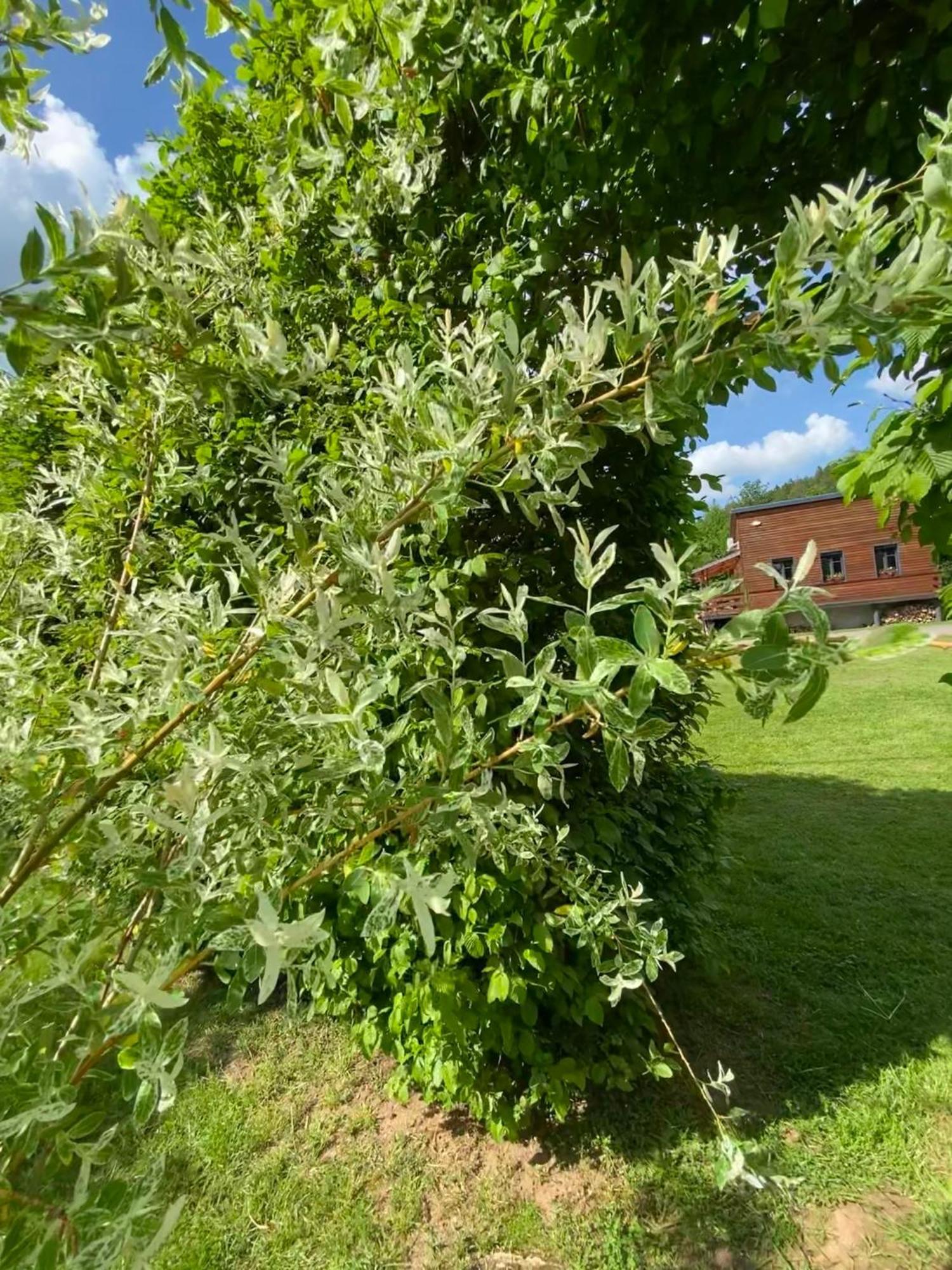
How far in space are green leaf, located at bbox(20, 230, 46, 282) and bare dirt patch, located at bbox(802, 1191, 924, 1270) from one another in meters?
2.84

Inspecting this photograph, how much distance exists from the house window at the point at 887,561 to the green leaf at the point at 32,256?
29.7 metres

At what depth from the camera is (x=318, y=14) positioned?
238 cm

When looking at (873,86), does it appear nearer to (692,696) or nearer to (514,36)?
(514,36)

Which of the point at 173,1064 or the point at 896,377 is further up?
the point at 896,377

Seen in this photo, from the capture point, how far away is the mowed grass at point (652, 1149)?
2068 mm

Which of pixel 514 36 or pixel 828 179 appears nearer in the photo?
pixel 828 179

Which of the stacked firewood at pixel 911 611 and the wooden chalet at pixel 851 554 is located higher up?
the wooden chalet at pixel 851 554

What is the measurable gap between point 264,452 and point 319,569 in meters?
0.40

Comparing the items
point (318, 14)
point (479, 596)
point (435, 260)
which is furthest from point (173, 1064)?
point (318, 14)

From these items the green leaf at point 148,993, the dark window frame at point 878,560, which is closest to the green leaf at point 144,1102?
the green leaf at point 148,993

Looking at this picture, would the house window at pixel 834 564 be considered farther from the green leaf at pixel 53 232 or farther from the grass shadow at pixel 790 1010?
the green leaf at pixel 53 232

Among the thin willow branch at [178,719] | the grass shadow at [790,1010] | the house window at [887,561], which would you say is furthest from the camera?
the house window at [887,561]

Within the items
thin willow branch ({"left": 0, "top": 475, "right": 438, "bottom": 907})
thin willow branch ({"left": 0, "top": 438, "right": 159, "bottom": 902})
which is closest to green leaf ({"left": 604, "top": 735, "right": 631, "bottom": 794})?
thin willow branch ({"left": 0, "top": 475, "right": 438, "bottom": 907})

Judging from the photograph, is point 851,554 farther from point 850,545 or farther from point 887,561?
point 887,561
